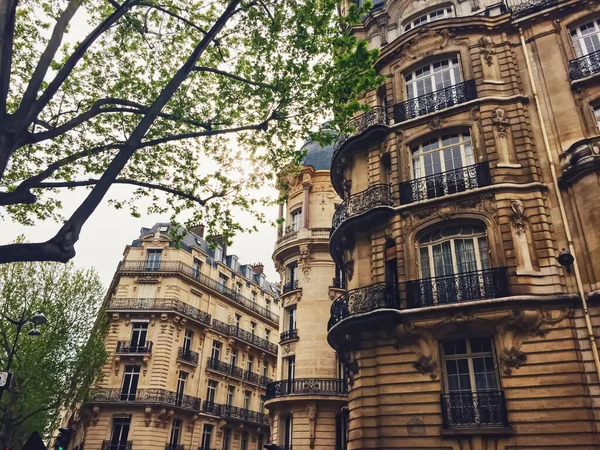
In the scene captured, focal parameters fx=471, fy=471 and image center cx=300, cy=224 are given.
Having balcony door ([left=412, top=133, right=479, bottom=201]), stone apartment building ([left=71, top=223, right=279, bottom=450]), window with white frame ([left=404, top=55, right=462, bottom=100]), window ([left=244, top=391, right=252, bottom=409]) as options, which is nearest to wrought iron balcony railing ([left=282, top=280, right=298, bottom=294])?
stone apartment building ([left=71, top=223, right=279, bottom=450])

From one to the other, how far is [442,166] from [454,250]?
3.07m

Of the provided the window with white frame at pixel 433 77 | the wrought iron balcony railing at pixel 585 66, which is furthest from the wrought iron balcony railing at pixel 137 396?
the wrought iron balcony railing at pixel 585 66

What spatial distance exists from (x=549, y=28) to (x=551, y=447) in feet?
43.5

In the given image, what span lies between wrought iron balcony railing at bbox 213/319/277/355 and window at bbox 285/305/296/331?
13781mm

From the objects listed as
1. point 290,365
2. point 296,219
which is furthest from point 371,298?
point 296,219

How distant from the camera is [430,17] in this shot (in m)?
19.1

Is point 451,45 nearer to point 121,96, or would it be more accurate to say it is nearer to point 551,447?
point 121,96

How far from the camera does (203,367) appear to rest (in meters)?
36.7

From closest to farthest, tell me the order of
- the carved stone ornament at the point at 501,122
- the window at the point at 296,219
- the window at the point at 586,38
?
1. the carved stone ornament at the point at 501,122
2. the window at the point at 586,38
3. the window at the point at 296,219

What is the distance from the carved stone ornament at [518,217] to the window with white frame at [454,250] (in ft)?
2.93

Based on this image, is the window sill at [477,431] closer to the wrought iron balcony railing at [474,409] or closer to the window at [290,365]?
the wrought iron balcony railing at [474,409]

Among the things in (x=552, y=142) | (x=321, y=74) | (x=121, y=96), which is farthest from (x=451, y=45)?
(x=121, y=96)

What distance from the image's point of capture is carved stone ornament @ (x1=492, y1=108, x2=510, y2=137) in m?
15.0

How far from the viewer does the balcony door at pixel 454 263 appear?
13.5 m
